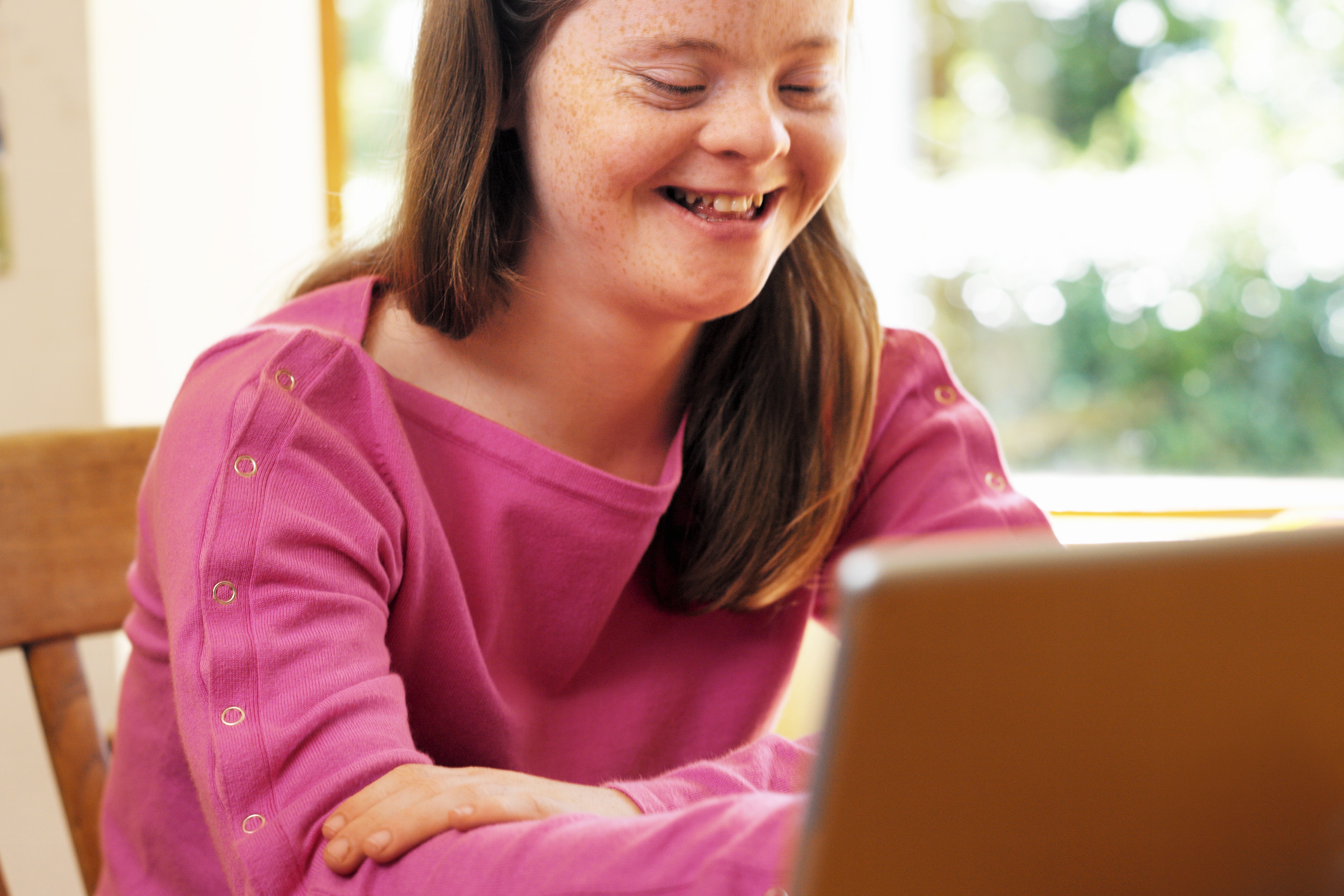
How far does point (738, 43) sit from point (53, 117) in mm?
1096

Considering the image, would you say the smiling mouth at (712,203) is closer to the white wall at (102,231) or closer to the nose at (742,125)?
the nose at (742,125)

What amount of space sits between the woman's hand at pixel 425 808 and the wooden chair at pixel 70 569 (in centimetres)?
46

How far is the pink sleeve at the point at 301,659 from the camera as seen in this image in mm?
459

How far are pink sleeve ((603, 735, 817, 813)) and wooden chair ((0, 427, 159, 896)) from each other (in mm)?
493

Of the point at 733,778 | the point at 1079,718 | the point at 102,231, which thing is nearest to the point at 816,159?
the point at 733,778

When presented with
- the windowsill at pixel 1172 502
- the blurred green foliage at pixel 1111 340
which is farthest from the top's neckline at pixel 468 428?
the blurred green foliage at pixel 1111 340

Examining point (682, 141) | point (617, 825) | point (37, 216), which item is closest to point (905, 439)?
point (682, 141)

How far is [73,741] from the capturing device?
2.98 feet

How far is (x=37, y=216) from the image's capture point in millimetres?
1426

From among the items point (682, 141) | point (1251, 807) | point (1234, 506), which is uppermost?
point (682, 141)

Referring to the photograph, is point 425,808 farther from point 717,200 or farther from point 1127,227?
point 1127,227

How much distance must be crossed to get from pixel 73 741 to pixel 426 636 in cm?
37

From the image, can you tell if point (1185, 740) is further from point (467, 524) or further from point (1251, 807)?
point (467, 524)

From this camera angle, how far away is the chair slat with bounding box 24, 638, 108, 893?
887 millimetres
